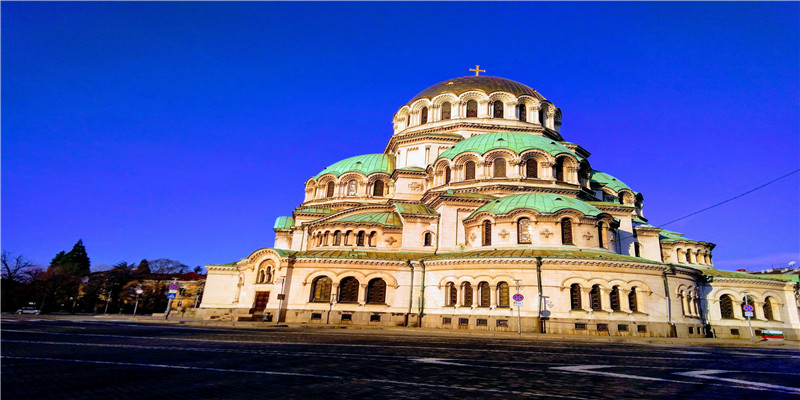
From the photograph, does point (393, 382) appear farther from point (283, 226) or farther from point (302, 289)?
point (283, 226)

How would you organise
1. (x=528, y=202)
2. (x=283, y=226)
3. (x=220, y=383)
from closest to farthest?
(x=220, y=383) < (x=528, y=202) < (x=283, y=226)

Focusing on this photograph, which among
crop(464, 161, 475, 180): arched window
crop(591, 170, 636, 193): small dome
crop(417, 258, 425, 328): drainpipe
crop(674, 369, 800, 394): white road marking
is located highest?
crop(591, 170, 636, 193): small dome

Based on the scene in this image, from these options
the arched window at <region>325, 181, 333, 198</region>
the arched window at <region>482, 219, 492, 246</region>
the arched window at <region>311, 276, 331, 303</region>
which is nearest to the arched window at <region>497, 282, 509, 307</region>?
the arched window at <region>482, 219, 492, 246</region>

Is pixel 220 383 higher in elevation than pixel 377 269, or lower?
lower

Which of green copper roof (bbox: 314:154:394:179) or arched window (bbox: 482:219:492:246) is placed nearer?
arched window (bbox: 482:219:492:246)

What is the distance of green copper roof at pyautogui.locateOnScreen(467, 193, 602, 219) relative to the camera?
30.1 metres

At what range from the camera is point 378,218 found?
35688 mm

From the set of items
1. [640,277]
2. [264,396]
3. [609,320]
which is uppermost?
[640,277]

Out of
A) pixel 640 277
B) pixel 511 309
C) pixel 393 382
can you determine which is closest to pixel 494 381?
pixel 393 382

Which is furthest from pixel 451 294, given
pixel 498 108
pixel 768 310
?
pixel 768 310

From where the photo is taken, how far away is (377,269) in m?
32.0

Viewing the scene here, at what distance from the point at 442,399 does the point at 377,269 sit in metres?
26.0

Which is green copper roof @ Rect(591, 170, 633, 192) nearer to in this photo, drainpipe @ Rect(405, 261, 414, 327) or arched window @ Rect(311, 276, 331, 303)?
drainpipe @ Rect(405, 261, 414, 327)

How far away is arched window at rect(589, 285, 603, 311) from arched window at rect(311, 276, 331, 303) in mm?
17220
